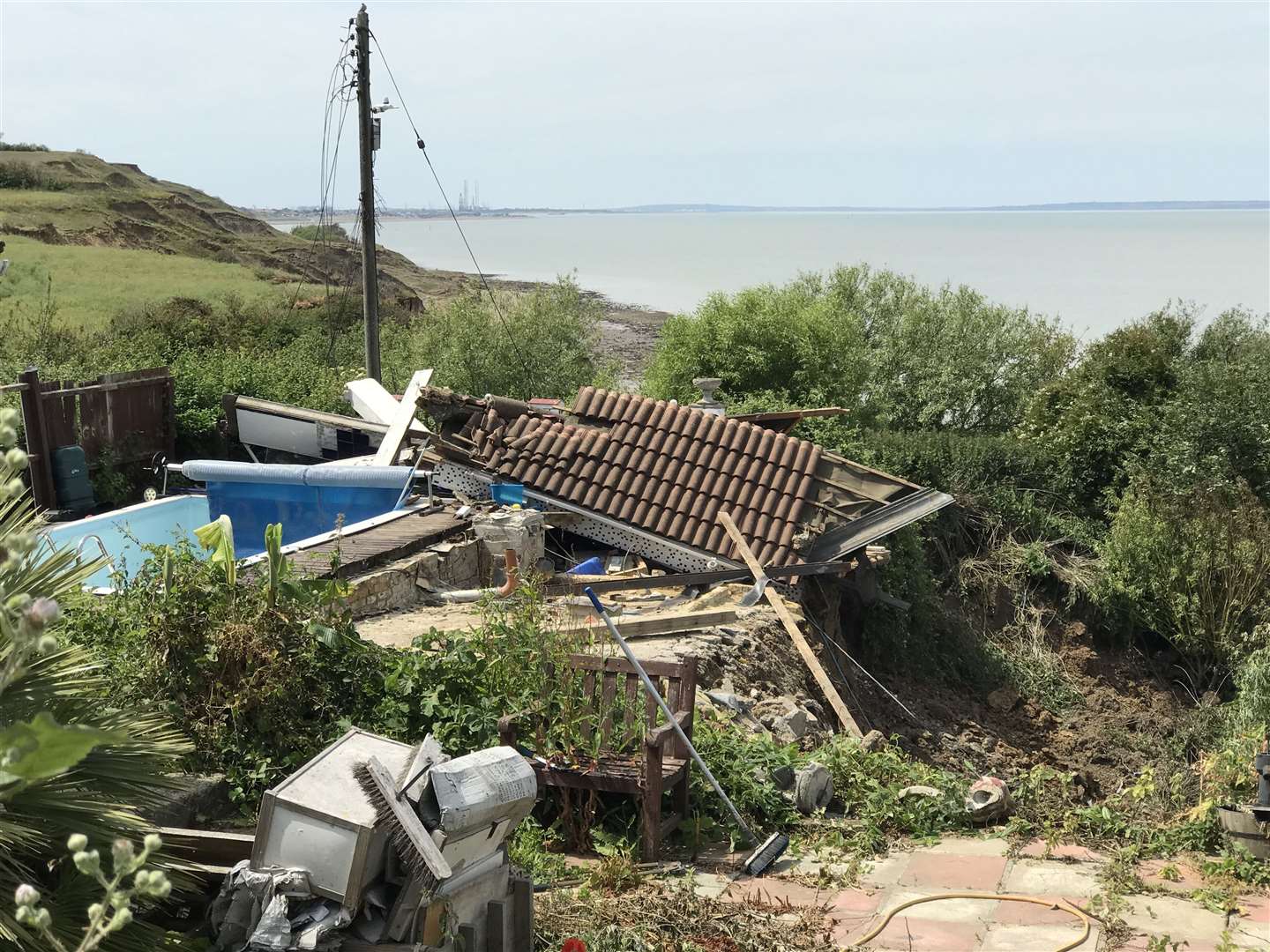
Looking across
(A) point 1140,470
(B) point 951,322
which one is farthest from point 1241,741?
(B) point 951,322

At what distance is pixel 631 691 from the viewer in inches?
321

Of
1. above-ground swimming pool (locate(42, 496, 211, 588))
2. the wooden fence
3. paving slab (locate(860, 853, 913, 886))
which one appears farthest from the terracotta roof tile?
paving slab (locate(860, 853, 913, 886))

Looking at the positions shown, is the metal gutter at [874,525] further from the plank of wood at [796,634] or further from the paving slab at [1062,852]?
the paving slab at [1062,852]

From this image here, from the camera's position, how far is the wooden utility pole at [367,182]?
21.1 meters

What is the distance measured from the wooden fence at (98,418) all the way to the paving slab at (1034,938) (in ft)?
46.9

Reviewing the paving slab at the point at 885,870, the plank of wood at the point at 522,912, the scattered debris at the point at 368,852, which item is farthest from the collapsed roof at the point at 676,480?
the scattered debris at the point at 368,852

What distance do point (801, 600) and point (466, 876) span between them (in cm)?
1046

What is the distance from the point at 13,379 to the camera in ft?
68.0

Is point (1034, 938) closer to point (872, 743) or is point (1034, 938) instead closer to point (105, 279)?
point (872, 743)

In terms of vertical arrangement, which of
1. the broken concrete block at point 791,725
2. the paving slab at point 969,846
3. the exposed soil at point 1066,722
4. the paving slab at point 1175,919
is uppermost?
the paving slab at point 1175,919

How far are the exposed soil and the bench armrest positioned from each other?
559 cm

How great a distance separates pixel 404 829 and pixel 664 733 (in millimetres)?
2886

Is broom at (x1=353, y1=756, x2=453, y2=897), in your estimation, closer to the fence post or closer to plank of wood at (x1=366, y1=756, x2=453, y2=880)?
plank of wood at (x1=366, y1=756, x2=453, y2=880)

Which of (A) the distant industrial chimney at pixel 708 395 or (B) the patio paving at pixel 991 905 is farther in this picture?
(A) the distant industrial chimney at pixel 708 395
